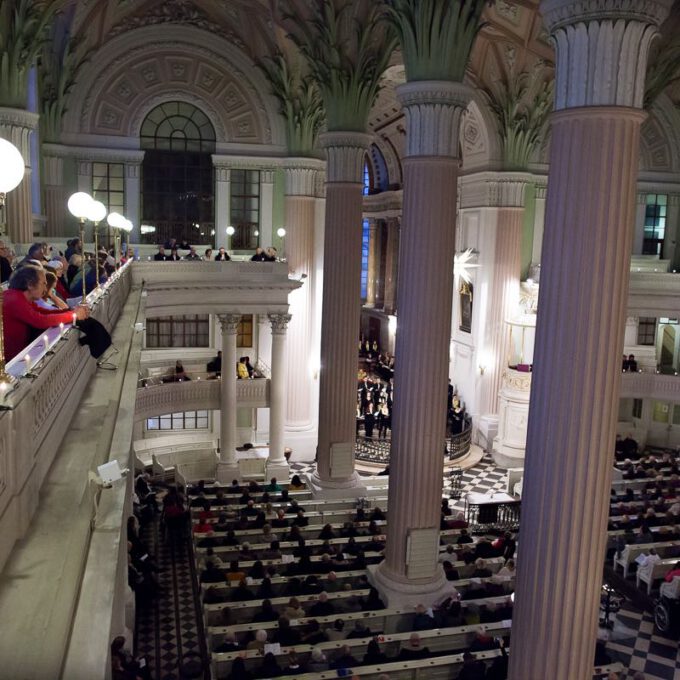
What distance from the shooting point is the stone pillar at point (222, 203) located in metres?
21.2

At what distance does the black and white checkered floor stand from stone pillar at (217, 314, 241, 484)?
15.0 ft

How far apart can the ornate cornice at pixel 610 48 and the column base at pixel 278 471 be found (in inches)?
585

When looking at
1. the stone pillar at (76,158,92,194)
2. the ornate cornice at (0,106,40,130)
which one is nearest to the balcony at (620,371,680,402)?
the stone pillar at (76,158,92,194)

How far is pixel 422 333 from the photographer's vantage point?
10.1 metres

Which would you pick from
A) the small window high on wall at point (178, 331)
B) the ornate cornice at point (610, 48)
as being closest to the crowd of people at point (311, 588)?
the ornate cornice at point (610, 48)

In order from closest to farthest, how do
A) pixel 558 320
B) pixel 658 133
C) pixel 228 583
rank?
1. pixel 558 320
2. pixel 228 583
3. pixel 658 133

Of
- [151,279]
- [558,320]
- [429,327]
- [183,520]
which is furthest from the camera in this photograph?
[151,279]

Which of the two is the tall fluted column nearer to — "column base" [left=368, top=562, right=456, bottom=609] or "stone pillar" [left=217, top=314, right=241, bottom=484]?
"stone pillar" [left=217, top=314, right=241, bottom=484]

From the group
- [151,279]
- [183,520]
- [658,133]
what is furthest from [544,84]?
[183,520]

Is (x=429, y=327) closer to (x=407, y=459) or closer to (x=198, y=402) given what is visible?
(x=407, y=459)

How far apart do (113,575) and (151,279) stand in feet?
47.8

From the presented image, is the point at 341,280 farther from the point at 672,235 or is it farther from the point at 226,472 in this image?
the point at 672,235

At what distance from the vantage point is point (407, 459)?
10.4 metres

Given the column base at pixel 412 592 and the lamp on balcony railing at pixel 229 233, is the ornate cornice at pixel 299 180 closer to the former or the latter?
the lamp on balcony railing at pixel 229 233
